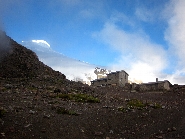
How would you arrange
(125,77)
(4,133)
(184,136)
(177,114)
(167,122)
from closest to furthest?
1. (4,133)
2. (184,136)
3. (167,122)
4. (177,114)
5. (125,77)

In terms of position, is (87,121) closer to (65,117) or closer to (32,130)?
(65,117)

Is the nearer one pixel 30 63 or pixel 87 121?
pixel 87 121

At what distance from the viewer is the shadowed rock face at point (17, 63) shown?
34.7 metres

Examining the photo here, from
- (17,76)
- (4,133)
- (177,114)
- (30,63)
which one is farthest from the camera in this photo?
(30,63)

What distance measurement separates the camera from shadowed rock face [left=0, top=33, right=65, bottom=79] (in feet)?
114

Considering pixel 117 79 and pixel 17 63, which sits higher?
pixel 117 79

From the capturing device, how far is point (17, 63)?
120 feet

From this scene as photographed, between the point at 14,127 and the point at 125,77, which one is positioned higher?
the point at 125,77

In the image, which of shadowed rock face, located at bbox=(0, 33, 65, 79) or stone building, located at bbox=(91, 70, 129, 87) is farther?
stone building, located at bbox=(91, 70, 129, 87)

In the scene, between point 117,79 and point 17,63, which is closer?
point 17,63

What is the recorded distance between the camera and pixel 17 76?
112 feet

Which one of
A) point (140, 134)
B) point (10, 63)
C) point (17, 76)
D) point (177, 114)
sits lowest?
point (140, 134)

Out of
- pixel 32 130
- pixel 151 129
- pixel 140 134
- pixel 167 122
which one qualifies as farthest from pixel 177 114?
pixel 32 130

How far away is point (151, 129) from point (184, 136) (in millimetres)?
2066
